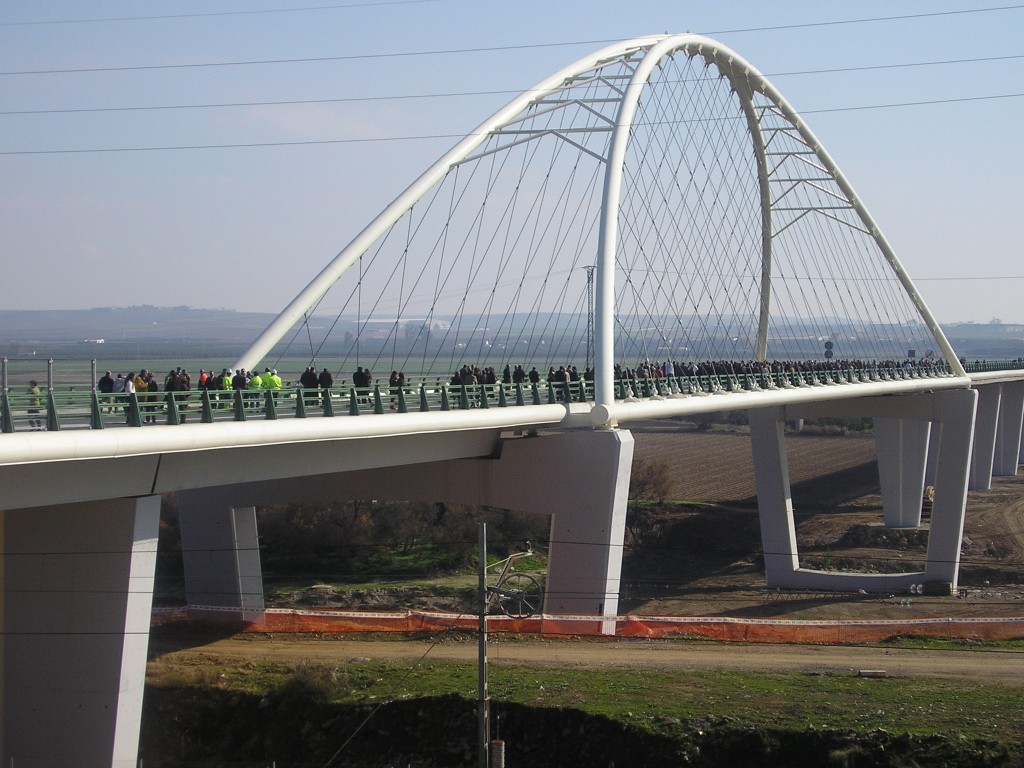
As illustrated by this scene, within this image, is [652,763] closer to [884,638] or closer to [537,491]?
[537,491]

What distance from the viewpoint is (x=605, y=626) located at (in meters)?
31.1

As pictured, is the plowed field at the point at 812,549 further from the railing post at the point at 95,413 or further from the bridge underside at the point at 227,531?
the railing post at the point at 95,413

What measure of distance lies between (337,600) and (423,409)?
1691 centimetres

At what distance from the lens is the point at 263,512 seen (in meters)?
58.1

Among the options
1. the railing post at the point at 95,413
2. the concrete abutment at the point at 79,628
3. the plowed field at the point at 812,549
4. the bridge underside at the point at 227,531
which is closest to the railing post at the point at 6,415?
the bridge underside at the point at 227,531

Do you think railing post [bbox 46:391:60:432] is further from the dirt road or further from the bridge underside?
the dirt road

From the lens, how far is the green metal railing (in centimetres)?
1936

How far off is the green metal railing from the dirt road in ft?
19.3

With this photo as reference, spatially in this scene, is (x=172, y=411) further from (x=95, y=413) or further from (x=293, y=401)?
(x=293, y=401)

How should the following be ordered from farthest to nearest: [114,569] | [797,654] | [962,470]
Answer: [962,470] < [797,654] < [114,569]

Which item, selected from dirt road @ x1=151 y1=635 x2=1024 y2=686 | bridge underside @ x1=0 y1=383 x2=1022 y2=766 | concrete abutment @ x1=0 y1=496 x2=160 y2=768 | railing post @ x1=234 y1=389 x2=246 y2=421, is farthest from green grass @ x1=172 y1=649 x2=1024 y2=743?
railing post @ x1=234 y1=389 x2=246 y2=421

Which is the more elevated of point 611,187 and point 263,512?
point 611,187

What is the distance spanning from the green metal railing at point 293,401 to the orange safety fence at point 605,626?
5.84 metres

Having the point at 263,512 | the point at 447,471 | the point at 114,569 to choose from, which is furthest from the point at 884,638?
the point at 263,512
